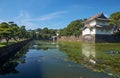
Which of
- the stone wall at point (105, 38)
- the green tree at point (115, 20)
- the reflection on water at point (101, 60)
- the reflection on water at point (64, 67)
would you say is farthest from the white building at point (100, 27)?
the reflection on water at point (64, 67)

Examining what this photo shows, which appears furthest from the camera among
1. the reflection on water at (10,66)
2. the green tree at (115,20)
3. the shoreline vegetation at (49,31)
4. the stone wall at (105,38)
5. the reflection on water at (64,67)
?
the stone wall at (105,38)

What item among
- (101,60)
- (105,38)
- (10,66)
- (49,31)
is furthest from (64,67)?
(49,31)

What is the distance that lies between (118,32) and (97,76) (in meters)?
45.8

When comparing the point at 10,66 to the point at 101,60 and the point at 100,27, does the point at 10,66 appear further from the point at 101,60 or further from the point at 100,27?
the point at 100,27

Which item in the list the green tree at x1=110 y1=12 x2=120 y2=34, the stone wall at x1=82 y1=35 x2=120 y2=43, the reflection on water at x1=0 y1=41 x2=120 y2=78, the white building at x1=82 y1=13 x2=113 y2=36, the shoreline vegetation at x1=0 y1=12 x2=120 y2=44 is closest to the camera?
the reflection on water at x1=0 y1=41 x2=120 y2=78

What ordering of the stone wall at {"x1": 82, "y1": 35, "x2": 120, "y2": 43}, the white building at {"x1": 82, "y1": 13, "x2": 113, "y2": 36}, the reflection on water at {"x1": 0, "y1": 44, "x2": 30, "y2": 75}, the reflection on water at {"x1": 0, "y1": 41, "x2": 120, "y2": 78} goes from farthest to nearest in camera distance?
the white building at {"x1": 82, "y1": 13, "x2": 113, "y2": 36} < the stone wall at {"x1": 82, "y1": 35, "x2": 120, "y2": 43} < the reflection on water at {"x1": 0, "y1": 44, "x2": 30, "y2": 75} < the reflection on water at {"x1": 0, "y1": 41, "x2": 120, "y2": 78}

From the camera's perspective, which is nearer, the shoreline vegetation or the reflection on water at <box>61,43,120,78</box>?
the reflection on water at <box>61,43,120,78</box>

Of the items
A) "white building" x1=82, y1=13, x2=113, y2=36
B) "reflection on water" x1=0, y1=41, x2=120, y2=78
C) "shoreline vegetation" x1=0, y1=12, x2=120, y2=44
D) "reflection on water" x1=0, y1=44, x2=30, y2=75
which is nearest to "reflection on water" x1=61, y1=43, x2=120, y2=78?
"reflection on water" x1=0, y1=41, x2=120, y2=78

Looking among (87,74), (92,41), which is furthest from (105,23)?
(87,74)

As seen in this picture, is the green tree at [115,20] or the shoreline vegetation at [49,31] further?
the green tree at [115,20]

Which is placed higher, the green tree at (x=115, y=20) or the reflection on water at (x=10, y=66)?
the green tree at (x=115, y=20)

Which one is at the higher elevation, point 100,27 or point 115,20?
point 115,20

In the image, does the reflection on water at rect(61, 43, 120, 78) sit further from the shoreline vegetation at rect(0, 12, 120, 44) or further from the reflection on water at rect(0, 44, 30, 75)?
the shoreline vegetation at rect(0, 12, 120, 44)

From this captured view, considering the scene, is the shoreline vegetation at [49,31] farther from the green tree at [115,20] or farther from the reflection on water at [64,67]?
the reflection on water at [64,67]
